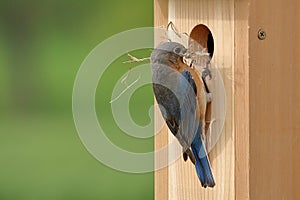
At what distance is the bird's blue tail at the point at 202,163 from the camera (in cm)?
239

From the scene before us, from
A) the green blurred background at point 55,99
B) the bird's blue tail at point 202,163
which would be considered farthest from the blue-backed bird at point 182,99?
the green blurred background at point 55,99

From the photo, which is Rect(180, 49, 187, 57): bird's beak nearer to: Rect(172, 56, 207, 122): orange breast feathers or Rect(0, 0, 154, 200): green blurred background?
Rect(172, 56, 207, 122): orange breast feathers

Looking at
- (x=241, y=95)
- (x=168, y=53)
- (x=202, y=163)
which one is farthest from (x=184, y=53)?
(x=202, y=163)

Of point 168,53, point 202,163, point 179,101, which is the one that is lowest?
point 202,163

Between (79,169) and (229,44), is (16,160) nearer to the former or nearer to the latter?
(79,169)

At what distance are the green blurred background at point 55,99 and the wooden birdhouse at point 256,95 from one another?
2331 millimetres

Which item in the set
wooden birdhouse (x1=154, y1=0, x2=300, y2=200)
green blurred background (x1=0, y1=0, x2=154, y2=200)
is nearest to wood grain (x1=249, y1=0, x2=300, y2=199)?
wooden birdhouse (x1=154, y1=0, x2=300, y2=200)

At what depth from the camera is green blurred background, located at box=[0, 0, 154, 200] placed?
17.5 feet

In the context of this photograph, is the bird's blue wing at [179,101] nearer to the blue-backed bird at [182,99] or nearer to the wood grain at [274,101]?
the blue-backed bird at [182,99]

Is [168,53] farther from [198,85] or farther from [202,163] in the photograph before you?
[202,163]

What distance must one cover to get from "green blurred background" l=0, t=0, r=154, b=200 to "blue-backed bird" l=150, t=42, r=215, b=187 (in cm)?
237

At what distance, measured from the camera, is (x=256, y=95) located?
2.37 m

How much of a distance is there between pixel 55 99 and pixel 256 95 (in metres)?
3.99

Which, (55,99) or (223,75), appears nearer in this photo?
(223,75)
